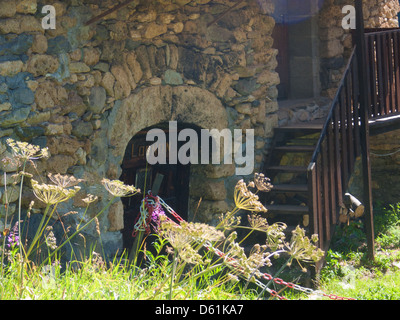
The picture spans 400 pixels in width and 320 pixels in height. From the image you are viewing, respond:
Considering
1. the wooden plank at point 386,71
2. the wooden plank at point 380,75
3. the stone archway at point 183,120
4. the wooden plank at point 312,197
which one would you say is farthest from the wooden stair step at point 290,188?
the wooden plank at point 386,71

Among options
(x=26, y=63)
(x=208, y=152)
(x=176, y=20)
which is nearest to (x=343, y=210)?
(x=208, y=152)

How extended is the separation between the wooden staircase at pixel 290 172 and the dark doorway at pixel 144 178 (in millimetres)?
855

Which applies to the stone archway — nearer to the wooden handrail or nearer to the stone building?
the stone building

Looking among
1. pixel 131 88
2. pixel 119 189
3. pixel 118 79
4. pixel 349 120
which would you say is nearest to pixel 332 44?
pixel 349 120

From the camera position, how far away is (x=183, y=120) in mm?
5074

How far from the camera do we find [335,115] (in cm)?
531

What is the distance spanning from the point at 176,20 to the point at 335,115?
65.9 inches

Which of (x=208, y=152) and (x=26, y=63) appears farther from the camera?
(x=208, y=152)

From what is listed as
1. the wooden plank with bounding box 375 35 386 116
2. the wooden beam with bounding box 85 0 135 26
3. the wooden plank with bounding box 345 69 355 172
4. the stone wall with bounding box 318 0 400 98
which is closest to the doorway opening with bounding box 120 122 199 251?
the wooden beam with bounding box 85 0 135 26

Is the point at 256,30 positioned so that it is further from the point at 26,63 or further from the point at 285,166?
the point at 26,63

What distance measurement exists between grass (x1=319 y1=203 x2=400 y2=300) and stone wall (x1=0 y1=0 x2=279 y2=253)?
4.06 feet

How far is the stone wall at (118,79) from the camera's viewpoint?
3.74 metres
